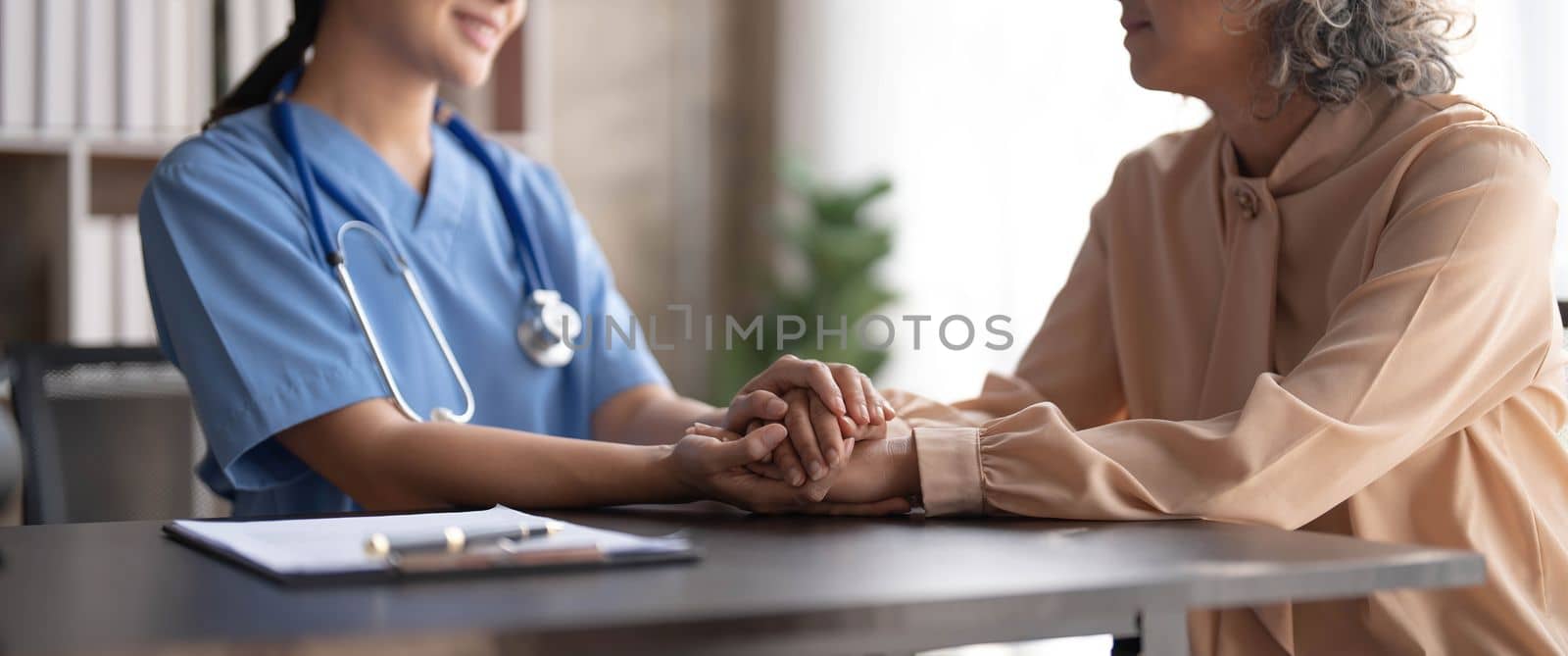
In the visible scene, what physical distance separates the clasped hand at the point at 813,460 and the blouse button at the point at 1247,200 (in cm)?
45

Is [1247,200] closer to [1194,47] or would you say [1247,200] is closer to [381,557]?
[1194,47]

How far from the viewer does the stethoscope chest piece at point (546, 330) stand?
5.45ft

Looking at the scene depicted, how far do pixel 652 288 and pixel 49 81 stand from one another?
83.9 inches

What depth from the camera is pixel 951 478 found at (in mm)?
1044

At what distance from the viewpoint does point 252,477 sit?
1.41m

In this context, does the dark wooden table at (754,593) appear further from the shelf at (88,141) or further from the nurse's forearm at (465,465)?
the shelf at (88,141)

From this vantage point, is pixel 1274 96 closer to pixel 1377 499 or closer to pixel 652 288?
pixel 1377 499

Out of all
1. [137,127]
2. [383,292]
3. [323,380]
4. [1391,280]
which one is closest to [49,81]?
[137,127]

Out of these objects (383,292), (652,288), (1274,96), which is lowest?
(652,288)

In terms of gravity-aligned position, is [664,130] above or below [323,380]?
above

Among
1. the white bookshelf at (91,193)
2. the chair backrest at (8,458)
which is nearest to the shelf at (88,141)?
the white bookshelf at (91,193)

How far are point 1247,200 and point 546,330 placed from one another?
0.79 metres

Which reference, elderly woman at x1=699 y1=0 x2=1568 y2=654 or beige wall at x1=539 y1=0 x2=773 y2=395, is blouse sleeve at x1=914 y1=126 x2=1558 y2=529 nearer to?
elderly woman at x1=699 y1=0 x2=1568 y2=654

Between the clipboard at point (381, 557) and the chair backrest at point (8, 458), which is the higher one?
the clipboard at point (381, 557)
